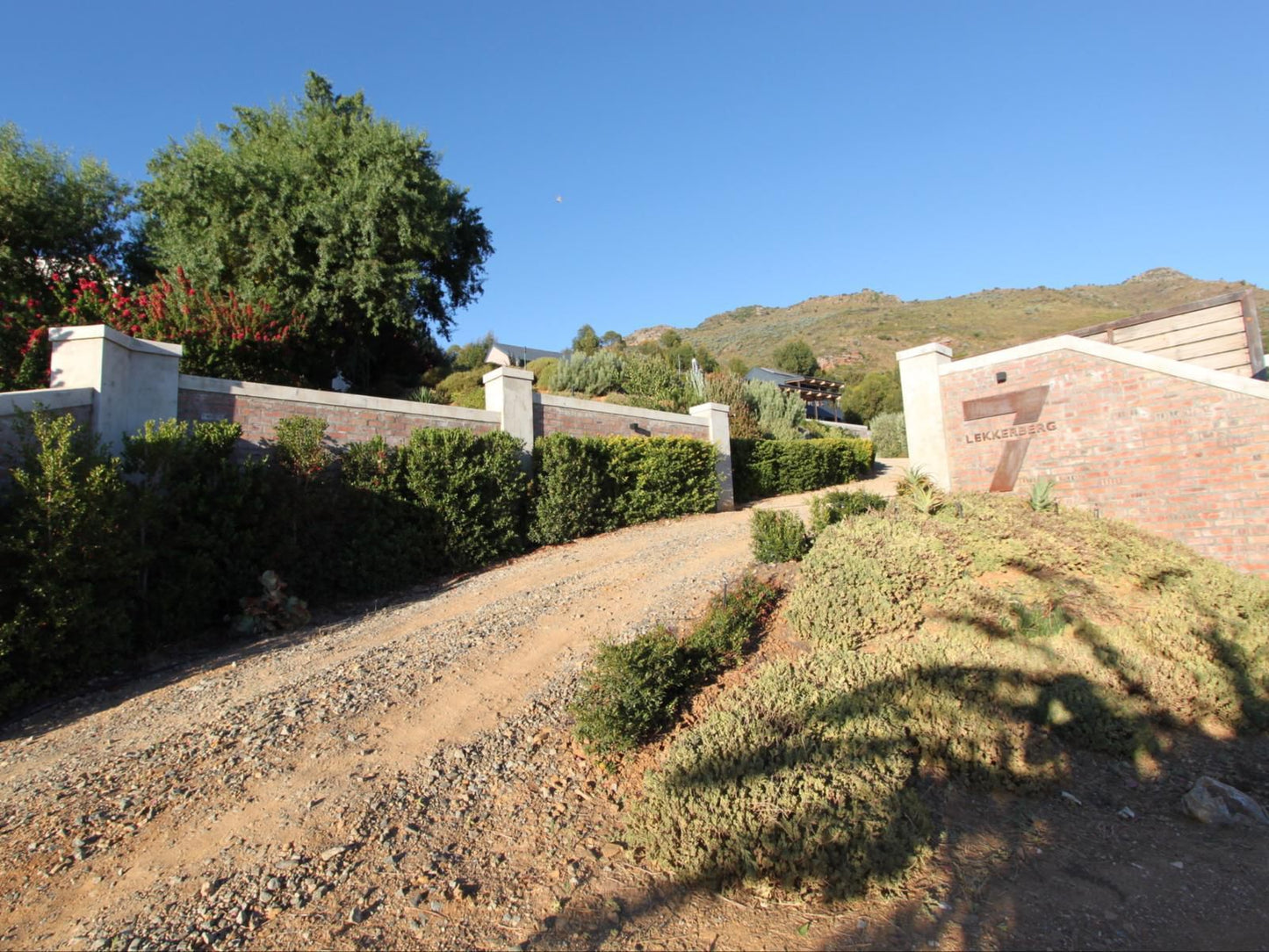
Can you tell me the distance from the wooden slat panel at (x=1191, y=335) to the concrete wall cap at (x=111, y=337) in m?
11.7

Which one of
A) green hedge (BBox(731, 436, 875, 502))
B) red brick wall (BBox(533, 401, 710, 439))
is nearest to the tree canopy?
green hedge (BBox(731, 436, 875, 502))

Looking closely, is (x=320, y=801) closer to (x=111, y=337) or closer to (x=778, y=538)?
(x=778, y=538)

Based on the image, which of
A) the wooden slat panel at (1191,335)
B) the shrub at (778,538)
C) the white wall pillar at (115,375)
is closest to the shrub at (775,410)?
the wooden slat panel at (1191,335)

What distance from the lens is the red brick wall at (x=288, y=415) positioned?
25.7 ft

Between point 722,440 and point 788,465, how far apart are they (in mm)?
2840

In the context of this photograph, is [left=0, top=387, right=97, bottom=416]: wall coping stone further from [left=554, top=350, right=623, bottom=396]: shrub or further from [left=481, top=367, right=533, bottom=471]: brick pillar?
[left=554, top=350, right=623, bottom=396]: shrub

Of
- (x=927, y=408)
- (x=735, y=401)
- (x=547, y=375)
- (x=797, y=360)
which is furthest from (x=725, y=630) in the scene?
(x=797, y=360)

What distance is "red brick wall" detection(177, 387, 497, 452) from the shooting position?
7.83m

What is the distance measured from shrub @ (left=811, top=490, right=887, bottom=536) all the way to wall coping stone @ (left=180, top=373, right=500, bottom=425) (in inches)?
200

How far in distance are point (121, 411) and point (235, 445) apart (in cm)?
114

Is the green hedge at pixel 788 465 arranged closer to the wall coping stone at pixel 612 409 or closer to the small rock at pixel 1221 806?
the wall coping stone at pixel 612 409

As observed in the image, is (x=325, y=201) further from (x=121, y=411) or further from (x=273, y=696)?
(x=273, y=696)

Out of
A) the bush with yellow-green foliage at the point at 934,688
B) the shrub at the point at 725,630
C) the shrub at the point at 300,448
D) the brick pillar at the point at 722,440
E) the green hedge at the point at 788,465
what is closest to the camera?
the bush with yellow-green foliage at the point at 934,688

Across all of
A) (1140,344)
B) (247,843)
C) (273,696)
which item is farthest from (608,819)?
(1140,344)
